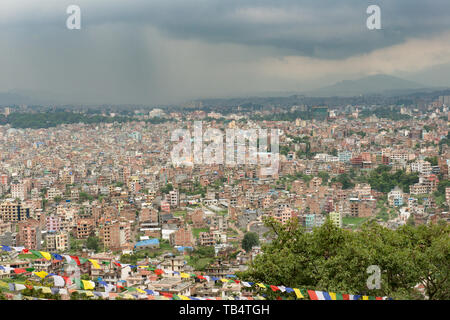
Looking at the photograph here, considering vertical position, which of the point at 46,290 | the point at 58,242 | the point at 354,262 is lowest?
the point at 58,242

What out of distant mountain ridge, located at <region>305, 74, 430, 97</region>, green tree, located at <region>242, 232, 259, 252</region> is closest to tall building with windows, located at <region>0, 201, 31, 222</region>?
green tree, located at <region>242, 232, 259, 252</region>

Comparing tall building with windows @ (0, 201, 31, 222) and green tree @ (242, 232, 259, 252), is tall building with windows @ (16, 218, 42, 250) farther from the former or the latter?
green tree @ (242, 232, 259, 252)

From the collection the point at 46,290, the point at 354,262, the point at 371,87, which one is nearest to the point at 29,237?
the point at 46,290

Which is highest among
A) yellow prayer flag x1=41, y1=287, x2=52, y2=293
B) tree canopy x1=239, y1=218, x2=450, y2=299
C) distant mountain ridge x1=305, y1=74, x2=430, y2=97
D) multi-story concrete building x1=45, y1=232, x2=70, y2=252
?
distant mountain ridge x1=305, y1=74, x2=430, y2=97

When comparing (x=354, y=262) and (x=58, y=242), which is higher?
(x=354, y=262)

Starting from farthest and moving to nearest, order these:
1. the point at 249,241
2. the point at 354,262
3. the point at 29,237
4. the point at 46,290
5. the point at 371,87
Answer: the point at 371,87 < the point at 29,237 < the point at 249,241 < the point at 46,290 < the point at 354,262

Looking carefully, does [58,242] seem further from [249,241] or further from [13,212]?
[249,241]

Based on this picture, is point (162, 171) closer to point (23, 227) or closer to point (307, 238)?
point (23, 227)

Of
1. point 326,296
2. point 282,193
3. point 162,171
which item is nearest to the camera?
point 326,296
